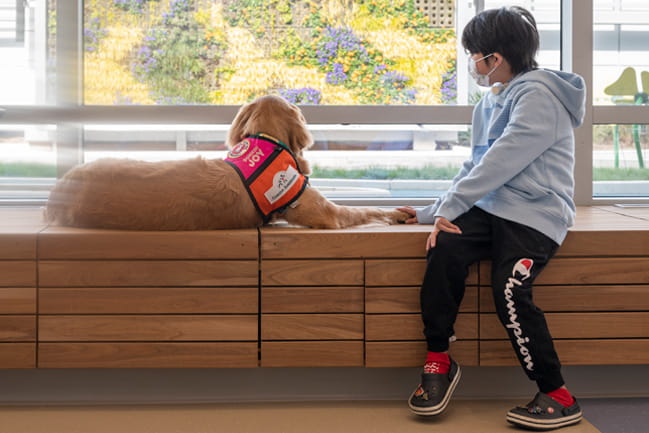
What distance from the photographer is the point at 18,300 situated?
6.63 feet

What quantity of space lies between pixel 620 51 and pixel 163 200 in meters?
2.33

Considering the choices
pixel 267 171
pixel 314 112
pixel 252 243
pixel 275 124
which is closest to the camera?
pixel 252 243

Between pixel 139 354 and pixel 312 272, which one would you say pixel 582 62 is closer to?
pixel 312 272

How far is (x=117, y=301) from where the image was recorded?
2.03m

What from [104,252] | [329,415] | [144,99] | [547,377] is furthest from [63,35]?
[547,377]

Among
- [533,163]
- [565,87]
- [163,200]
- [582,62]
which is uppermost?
[582,62]

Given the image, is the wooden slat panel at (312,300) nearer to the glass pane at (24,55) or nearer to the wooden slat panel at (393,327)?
the wooden slat panel at (393,327)

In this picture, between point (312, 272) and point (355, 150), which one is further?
point (355, 150)

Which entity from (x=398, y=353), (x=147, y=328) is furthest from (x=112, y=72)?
(x=398, y=353)

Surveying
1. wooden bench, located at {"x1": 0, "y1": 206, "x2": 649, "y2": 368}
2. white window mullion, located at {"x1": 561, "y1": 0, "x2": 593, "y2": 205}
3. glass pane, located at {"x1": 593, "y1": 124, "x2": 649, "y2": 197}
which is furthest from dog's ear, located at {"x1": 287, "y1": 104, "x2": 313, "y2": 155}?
glass pane, located at {"x1": 593, "y1": 124, "x2": 649, "y2": 197}

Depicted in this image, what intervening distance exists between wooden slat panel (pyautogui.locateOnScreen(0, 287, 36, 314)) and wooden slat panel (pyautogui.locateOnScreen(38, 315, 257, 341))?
0.05m

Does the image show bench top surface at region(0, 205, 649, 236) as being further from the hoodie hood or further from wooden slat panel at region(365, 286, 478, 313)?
the hoodie hood

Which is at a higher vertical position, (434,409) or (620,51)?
(620,51)

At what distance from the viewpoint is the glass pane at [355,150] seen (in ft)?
10.0
